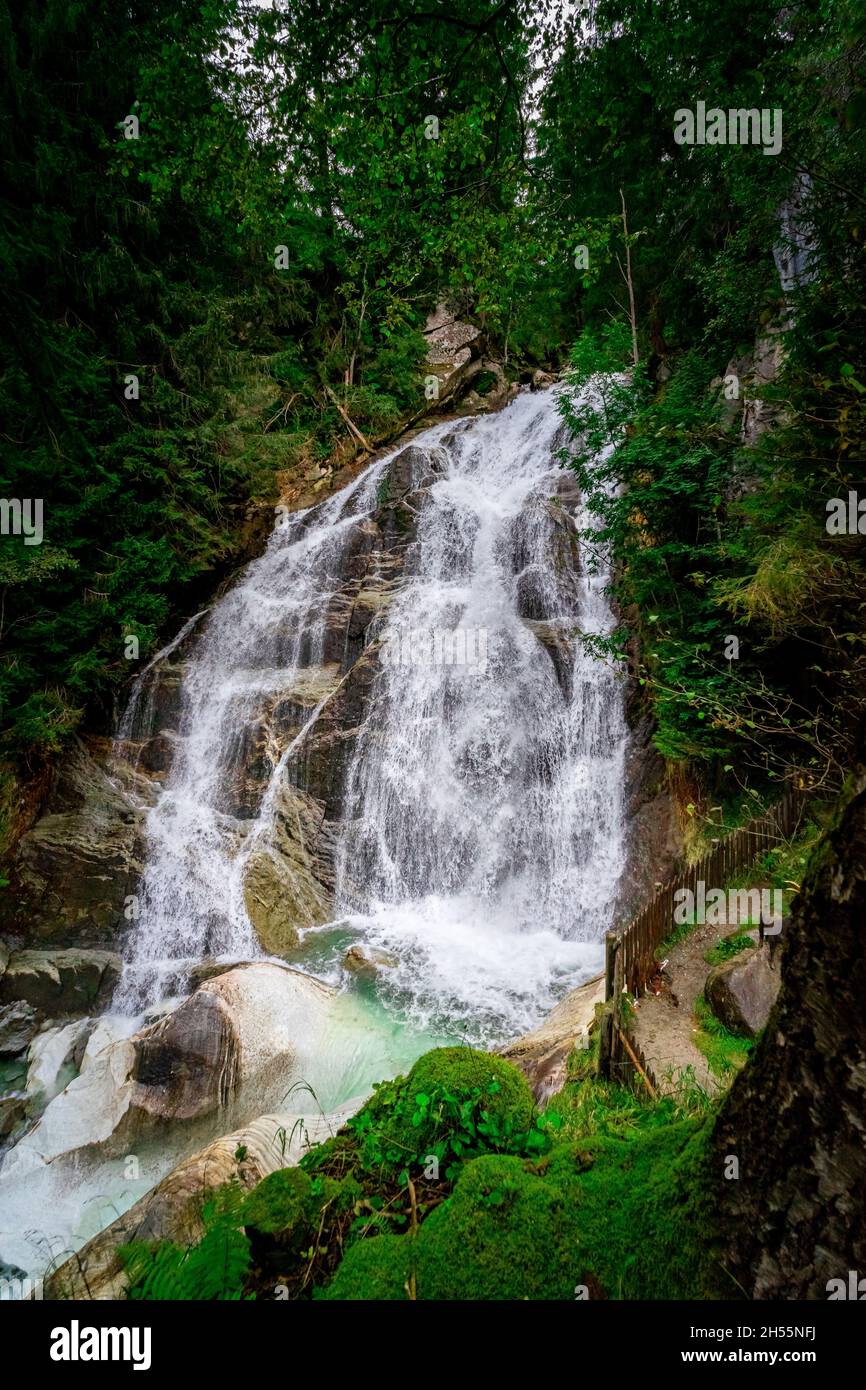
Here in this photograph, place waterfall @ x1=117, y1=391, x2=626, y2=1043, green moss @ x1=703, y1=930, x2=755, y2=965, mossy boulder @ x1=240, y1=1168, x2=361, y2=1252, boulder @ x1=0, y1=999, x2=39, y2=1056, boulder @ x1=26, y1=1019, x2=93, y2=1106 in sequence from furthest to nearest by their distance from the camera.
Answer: waterfall @ x1=117, y1=391, x2=626, y2=1043, boulder @ x1=0, y1=999, x2=39, y2=1056, boulder @ x1=26, y1=1019, x2=93, y2=1106, green moss @ x1=703, y1=930, x2=755, y2=965, mossy boulder @ x1=240, y1=1168, x2=361, y2=1252

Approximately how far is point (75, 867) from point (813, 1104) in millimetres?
11014

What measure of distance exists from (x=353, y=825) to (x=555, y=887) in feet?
12.1

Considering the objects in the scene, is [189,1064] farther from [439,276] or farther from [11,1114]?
[439,276]

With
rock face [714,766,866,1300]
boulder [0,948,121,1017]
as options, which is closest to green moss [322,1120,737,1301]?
rock face [714,766,866,1300]

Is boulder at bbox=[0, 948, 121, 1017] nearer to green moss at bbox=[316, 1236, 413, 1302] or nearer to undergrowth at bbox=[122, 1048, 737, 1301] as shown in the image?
undergrowth at bbox=[122, 1048, 737, 1301]

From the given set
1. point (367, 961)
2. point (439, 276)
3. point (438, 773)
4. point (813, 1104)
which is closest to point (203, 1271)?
point (813, 1104)

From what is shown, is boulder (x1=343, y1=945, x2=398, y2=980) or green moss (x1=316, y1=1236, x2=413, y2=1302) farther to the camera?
boulder (x1=343, y1=945, x2=398, y2=980)

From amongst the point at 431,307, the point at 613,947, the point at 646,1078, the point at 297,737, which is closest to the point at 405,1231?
the point at 646,1078

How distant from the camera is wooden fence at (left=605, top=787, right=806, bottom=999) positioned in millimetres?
5551

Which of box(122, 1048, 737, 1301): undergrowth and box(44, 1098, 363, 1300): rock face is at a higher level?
box(122, 1048, 737, 1301): undergrowth

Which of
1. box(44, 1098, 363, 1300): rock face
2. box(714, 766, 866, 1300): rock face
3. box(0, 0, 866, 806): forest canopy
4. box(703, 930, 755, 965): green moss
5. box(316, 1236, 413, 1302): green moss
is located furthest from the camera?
box(703, 930, 755, 965): green moss

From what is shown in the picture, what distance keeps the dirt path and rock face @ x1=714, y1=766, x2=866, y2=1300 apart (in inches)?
116

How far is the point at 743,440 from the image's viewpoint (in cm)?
831
